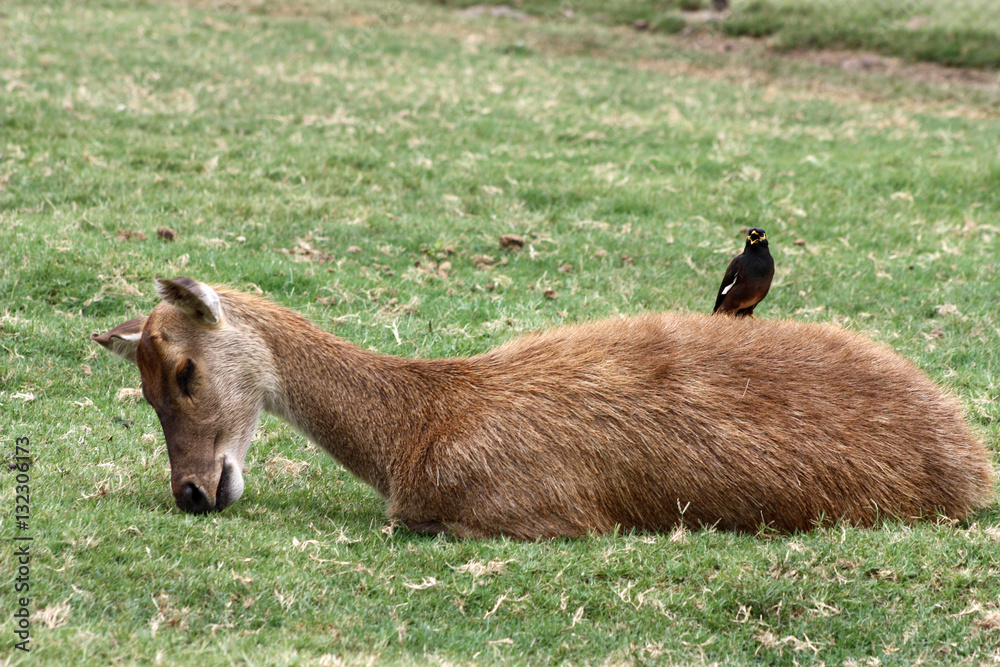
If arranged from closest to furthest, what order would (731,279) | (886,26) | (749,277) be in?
(749,277)
(731,279)
(886,26)

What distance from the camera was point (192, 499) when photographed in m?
5.20

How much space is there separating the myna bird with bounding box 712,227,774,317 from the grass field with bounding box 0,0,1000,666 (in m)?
1.32

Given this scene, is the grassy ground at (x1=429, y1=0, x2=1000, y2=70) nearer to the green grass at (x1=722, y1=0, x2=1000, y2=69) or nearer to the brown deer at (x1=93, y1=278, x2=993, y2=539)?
the green grass at (x1=722, y1=0, x2=1000, y2=69)

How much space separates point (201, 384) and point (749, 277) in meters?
3.82

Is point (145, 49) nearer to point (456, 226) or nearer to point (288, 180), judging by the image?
point (288, 180)

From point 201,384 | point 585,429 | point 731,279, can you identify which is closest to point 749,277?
point 731,279

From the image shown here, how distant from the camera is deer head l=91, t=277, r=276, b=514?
5199mm

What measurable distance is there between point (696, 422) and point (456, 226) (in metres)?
5.12

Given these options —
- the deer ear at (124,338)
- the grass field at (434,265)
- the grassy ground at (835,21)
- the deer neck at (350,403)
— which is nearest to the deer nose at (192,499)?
the grass field at (434,265)

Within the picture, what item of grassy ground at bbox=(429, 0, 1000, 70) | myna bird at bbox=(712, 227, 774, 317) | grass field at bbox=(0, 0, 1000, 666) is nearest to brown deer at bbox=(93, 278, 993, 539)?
grass field at bbox=(0, 0, 1000, 666)

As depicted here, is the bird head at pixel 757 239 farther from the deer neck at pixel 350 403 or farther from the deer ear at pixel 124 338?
the deer ear at pixel 124 338

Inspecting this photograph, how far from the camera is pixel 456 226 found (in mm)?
9945

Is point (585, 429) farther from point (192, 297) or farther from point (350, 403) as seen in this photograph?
point (192, 297)

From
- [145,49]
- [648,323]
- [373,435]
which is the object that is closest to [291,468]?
[373,435]
